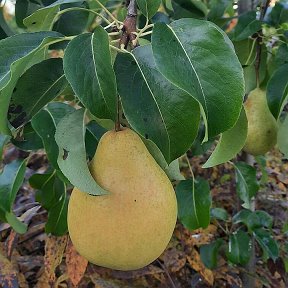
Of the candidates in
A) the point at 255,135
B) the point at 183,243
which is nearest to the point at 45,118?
the point at 255,135

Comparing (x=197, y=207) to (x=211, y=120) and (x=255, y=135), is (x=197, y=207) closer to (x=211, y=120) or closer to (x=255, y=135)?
(x=255, y=135)

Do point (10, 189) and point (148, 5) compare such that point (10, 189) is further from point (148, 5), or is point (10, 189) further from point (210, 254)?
point (210, 254)

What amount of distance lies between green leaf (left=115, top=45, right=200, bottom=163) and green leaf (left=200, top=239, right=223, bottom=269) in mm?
986

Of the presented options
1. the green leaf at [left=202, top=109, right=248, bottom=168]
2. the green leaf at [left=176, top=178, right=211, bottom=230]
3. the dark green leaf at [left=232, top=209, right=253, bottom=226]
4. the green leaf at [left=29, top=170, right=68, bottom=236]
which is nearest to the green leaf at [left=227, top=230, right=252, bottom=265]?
the dark green leaf at [left=232, top=209, right=253, bottom=226]

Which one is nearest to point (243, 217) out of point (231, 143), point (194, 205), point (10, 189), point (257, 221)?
point (257, 221)

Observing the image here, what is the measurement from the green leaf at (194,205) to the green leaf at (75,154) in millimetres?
550

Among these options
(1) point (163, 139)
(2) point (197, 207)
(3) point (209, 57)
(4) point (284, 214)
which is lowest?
(4) point (284, 214)

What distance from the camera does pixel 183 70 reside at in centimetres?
54

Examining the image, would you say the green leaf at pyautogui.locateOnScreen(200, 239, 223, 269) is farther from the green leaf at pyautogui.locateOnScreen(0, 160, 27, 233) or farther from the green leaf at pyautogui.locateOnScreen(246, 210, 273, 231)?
the green leaf at pyautogui.locateOnScreen(0, 160, 27, 233)

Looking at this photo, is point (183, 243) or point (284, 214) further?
point (284, 214)

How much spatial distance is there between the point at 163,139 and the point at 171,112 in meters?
0.04

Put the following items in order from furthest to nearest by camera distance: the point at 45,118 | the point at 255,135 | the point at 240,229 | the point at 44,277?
the point at 240,229 < the point at 44,277 < the point at 255,135 < the point at 45,118

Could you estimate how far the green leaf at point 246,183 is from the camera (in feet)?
4.42

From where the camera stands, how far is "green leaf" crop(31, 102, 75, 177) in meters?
0.88
